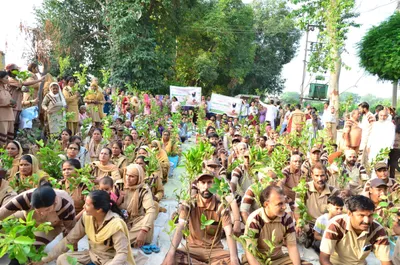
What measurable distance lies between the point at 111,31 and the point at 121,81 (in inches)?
82.7

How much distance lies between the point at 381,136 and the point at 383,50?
3.35 m

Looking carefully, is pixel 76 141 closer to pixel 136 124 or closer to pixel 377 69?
pixel 136 124

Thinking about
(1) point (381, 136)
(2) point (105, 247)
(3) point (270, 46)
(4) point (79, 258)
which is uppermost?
(3) point (270, 46)

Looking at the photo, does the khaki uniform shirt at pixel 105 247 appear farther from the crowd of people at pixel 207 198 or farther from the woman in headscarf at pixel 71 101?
the woman in headscarf at pixel 71 101

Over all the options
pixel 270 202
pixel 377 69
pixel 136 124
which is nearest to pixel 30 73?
pixel 136 124

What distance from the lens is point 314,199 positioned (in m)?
4.24

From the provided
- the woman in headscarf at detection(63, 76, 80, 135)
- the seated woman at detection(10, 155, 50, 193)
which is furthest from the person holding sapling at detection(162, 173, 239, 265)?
the woman in headscarf at detection(63, 76, 80, 135)

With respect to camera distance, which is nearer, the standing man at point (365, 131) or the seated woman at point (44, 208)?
the seated woman at point (44, 208)

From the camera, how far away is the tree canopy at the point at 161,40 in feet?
50.5

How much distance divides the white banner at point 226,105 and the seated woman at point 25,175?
10.5 m

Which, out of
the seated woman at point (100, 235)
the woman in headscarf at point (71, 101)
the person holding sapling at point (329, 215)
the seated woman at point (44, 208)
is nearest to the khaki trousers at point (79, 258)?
the seated woman at point (100, 235)

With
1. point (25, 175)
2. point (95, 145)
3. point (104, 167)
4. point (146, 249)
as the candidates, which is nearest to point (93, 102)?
point (95, 145)

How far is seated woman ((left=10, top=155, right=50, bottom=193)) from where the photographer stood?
3.79 m

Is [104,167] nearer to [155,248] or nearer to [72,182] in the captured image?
[72,182]
